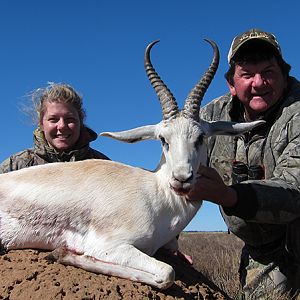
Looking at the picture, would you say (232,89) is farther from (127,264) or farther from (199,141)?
(127,264)

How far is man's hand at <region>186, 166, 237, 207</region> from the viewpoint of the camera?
209 inches

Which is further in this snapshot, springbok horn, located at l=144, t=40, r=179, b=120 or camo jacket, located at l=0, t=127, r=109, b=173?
camo jacket, located at l=0, t=127, r=109, b=173

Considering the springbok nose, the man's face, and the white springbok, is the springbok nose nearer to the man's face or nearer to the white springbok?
the white springbok

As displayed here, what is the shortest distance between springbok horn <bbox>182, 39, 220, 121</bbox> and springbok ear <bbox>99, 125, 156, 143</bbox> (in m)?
0.49

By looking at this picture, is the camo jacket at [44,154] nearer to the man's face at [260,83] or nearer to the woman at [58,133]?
the woman at [58,133]

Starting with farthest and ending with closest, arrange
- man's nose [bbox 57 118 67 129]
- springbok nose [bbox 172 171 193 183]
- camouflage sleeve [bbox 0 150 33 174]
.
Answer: camouflage sleeve [bbox 0 150 33 174], man's nose [bbox 57 118 67 129], springbok nose [bbox 172 171 193 183]

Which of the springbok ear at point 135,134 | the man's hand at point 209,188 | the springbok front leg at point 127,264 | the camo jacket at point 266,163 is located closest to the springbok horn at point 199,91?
the springbok ear at point 135,134

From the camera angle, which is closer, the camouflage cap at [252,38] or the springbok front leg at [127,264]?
the springbok front leg at [127,264]

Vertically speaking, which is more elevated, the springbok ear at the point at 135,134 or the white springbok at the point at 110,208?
the springbok ear at the point at 135,134

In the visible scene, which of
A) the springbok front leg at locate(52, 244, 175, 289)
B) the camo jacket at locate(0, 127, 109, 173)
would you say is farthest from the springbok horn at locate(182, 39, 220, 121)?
the camo jacket at locate(0, 127, 109, 173)

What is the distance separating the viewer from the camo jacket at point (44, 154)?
24.3 feet

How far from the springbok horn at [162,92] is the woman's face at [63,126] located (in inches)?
68.7

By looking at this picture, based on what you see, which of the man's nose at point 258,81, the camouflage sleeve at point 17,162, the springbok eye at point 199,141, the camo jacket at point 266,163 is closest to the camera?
the springbok eye at point 199,141

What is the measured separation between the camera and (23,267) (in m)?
4.86
